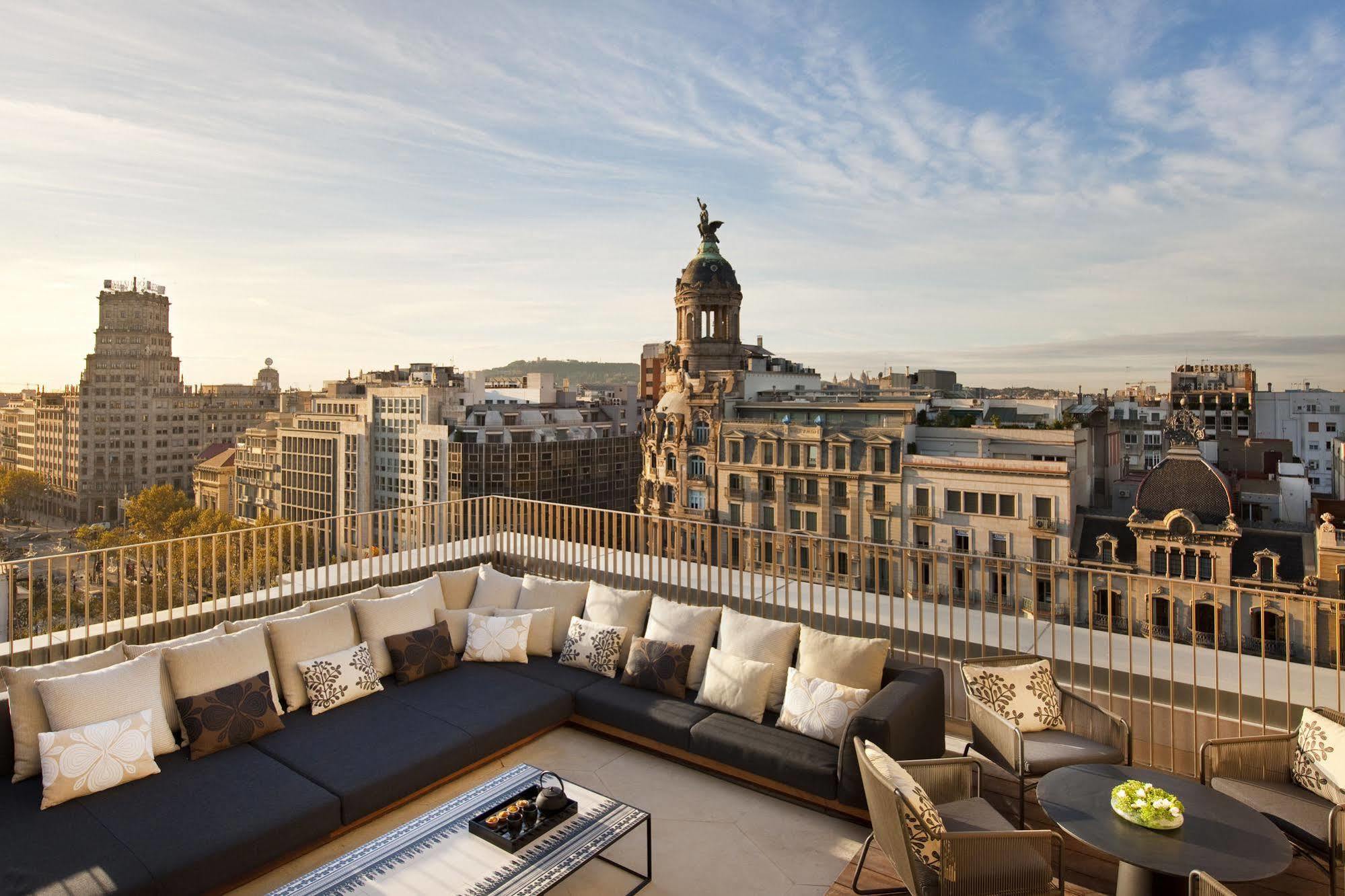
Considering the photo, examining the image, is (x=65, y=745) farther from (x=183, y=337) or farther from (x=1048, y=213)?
(x=183, y=337)

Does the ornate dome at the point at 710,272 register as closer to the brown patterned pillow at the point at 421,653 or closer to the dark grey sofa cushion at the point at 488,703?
the brown patterned pillow at the point at 421,653

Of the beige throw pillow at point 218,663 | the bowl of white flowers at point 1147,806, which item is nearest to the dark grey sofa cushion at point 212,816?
the beige throw pillow at point 218,663

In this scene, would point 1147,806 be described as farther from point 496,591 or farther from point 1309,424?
point 1309,424

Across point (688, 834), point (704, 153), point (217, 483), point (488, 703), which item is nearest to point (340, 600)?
point (488, 703)

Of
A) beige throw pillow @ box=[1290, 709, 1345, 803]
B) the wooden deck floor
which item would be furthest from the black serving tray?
beige throw pillow @ box=[1290, 709, 1345, 803]

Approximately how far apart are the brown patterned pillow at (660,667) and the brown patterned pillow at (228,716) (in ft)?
6.09

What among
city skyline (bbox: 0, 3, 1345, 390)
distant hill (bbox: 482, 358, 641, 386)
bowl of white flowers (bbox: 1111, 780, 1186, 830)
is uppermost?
distant hill (bbox: 482, 358, 641, 386)

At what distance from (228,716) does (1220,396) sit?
231 ft

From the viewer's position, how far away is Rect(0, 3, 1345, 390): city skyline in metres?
9.30

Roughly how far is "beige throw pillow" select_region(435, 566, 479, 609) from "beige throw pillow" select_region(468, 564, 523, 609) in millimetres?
38

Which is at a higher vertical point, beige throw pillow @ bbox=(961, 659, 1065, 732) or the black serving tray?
beige throw pillow @ bbox=(961, 659, 1065, 732)

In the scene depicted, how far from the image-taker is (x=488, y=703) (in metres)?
4.09

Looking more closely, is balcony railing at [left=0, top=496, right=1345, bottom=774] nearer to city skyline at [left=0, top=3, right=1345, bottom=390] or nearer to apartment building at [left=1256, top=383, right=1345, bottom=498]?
city skyline at [left=0, top=3, right=1345, bottom=390]

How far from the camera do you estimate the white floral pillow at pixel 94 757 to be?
297cm
